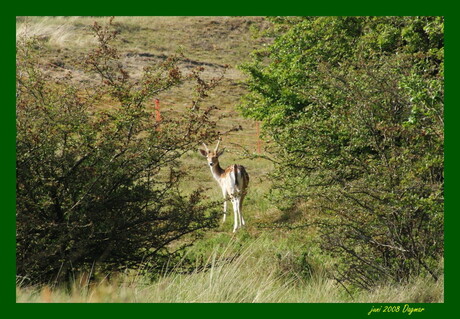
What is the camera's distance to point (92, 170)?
811 centimetres

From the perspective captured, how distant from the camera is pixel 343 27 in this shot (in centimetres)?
1502

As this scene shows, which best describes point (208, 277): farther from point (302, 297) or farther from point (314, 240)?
point (314, 240)

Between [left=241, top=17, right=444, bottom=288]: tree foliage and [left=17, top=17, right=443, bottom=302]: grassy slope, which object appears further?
[left=241, top=17, right=444, bottom=288]: tree foliage

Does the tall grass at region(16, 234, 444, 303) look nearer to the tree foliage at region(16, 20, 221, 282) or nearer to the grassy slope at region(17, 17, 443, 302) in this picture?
the grassy slope at region(17, 17, 443, 302)

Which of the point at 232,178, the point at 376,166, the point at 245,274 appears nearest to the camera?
the point at 245,274

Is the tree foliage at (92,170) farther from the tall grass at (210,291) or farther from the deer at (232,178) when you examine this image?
the deer at (232,178)

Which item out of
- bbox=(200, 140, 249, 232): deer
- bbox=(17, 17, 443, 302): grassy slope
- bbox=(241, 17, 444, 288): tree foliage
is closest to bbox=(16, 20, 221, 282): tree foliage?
bbox=(17, 17, 443, 302): grassy slope

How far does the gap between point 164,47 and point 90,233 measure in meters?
43.2

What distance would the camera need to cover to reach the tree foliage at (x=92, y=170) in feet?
25.3

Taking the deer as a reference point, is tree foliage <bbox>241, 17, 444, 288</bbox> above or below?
above

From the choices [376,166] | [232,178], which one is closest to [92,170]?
[376,166]

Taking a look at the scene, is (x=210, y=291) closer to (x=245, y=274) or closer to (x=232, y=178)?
(x=245, y=274)

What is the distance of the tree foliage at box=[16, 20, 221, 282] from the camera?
7707 millimetres
